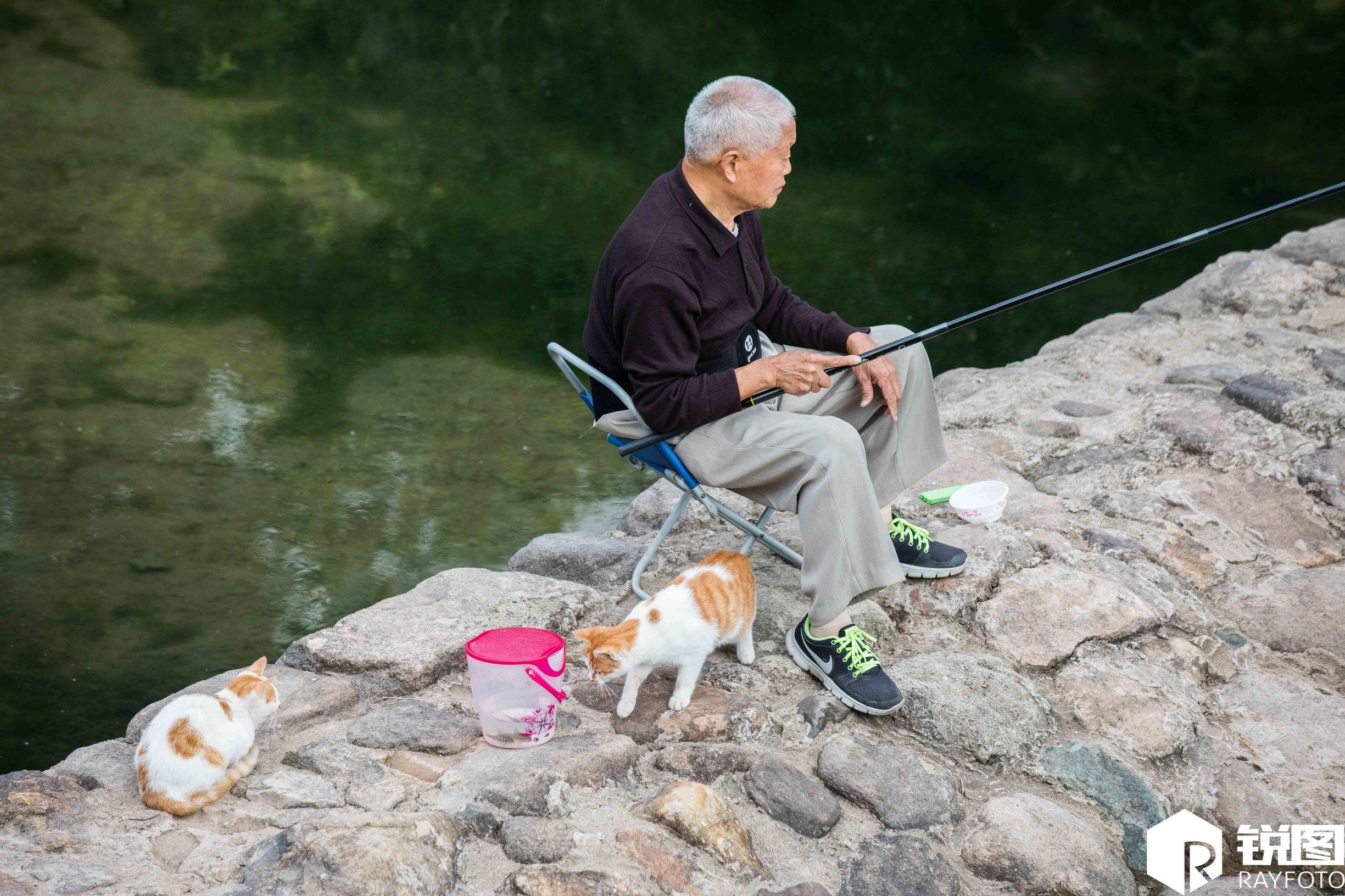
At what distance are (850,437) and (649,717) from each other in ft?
2.15

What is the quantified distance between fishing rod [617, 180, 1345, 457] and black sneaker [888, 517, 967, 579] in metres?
0.42

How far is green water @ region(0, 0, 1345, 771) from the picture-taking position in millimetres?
4051

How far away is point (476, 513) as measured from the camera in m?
4.37

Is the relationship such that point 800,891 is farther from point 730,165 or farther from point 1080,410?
point 1080,410

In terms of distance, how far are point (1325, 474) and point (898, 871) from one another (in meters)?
1.93

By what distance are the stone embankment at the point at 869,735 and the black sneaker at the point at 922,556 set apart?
34 mm

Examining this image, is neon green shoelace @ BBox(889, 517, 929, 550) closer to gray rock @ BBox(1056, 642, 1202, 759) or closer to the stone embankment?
the stone embankment

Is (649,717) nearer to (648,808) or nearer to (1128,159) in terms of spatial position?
(648,808)

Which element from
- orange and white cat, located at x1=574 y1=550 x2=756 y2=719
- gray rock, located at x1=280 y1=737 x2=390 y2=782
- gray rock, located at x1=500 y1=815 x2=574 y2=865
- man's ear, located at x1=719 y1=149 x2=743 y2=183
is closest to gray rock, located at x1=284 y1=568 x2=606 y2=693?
gray rock, located at x1=280 y1=737 x2=390 y2=782

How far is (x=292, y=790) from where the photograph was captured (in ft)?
6.53

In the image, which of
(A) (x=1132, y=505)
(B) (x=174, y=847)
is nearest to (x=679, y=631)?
(B) (x=174, y=847)

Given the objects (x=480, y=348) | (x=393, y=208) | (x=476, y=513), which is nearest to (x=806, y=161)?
(x=393, y=208)

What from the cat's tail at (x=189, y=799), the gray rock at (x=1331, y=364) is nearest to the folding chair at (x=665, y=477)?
the cat's tail at (x=189, y=799)

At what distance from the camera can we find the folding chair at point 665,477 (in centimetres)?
234
